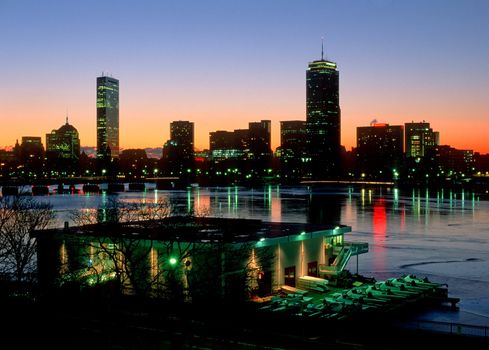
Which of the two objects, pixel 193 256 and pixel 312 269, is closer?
pixel 193 256

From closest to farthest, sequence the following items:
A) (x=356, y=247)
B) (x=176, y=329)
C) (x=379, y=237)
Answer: (x=176, y=329) < (x=356, y=247) < (x=379, y=237)

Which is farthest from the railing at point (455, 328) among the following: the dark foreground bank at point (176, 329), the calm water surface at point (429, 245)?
the calm water surface at point (429, 245)

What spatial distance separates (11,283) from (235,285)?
804cm

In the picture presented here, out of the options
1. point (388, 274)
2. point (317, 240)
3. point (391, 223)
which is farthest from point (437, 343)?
point (391, 223)

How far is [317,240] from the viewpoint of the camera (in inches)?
1179

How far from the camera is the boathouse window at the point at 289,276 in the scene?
27812 mm

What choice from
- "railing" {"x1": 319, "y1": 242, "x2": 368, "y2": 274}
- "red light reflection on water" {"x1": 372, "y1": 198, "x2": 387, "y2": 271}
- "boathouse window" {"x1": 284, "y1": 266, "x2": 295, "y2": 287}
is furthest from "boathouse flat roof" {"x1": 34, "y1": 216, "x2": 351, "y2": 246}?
"red light reflection on water" {"x1": 372, "y1": 198, "x2": 387, "y2": 271}

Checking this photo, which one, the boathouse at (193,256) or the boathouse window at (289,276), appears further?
the boathouse window at (289,276)

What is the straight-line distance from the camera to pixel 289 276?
2797cm

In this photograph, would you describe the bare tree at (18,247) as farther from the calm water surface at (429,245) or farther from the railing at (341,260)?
the railing at (341,260)

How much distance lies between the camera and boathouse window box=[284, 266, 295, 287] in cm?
2781

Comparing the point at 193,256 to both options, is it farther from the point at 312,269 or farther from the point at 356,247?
the point at 356,247

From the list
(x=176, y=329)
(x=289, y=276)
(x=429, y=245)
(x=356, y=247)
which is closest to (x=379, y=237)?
(x=429, y=245)

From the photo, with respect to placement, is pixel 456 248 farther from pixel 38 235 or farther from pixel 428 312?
pixel 38 235
